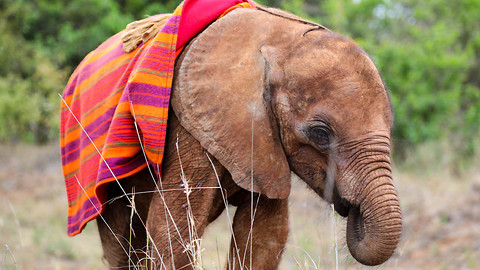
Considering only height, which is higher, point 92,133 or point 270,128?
point 270,128

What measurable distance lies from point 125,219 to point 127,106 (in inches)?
33.8

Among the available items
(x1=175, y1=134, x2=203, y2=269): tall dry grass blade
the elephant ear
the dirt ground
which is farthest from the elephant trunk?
the dirt ground

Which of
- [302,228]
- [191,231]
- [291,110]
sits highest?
[291,110]

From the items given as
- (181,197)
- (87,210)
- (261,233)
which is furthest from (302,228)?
Result: (181,197)

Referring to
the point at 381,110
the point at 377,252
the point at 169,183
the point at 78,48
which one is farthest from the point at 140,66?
the point at 78,48

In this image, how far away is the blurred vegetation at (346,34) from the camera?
13.9 metres

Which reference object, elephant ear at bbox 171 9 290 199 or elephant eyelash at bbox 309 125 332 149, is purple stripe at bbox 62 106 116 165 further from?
elephant eyelash at bbox 309 125 332 149

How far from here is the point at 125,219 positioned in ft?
12.2

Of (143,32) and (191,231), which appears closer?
(191,231)

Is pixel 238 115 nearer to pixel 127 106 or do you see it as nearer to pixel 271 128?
pixel 271 128

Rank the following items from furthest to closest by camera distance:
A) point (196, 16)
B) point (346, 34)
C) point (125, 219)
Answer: point (346, 34) < point (125, 219) < point (196, 16)

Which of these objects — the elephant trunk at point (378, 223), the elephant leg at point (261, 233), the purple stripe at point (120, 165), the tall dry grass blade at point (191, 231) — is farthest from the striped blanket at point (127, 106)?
the elephant trunk at point (378, 223)

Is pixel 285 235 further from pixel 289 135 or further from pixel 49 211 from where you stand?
pixel 49 211

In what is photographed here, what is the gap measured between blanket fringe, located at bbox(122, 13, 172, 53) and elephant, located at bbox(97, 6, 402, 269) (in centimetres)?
34
